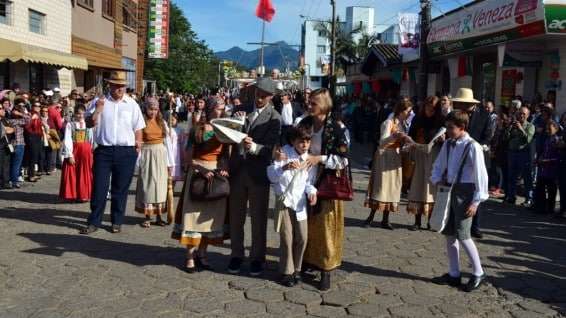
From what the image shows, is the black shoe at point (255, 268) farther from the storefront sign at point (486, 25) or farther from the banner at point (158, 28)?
the banner at point (158, 28)

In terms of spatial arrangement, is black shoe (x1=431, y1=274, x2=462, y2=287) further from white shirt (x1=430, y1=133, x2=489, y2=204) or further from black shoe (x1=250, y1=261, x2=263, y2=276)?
black shoe (x1=250, y1=261, x2=263, y2=276)

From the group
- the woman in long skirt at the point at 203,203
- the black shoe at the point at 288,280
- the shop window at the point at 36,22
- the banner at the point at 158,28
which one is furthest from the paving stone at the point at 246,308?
the banner at the point at 158,28

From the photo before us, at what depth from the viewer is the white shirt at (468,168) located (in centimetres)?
526

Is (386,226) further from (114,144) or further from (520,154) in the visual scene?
(520,154)

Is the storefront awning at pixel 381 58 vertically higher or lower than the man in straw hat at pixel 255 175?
Result: higher

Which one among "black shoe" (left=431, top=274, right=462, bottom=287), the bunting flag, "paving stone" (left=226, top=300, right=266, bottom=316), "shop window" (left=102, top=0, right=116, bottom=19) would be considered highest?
"shop window" (left=102, top=0, right=116, bottom=19)

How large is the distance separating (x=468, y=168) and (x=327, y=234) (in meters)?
1.43

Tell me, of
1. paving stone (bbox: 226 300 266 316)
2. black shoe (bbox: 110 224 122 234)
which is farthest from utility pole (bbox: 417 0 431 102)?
paving stone (bbox: 226 300 266 316)

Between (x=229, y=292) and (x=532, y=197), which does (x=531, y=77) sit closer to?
(x=532, y=197)

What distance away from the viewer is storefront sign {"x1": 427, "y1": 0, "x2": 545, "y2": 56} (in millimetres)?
13109

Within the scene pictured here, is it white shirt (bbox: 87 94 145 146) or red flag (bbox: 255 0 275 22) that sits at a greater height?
red flag (bbox: 255 0 275 22)

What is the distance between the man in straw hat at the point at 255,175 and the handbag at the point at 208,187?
0.54 feet

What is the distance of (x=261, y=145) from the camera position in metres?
5.43

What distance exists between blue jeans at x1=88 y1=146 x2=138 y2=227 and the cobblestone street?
0.27m
